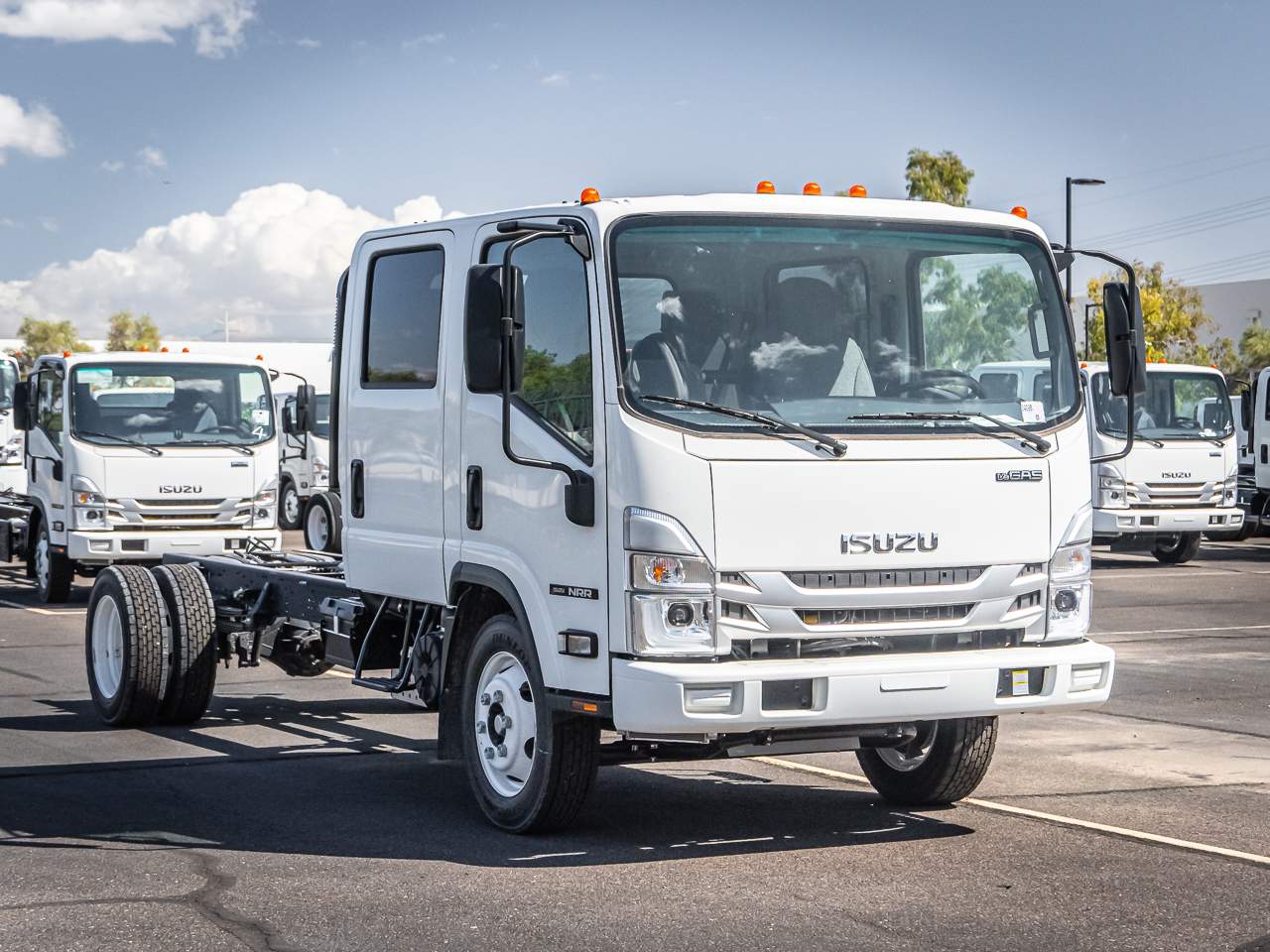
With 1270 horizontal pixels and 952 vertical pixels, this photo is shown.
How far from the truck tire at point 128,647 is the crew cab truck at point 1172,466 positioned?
46.6 feet

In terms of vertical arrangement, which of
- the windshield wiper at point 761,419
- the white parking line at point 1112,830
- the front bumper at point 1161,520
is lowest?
the white parking line at point 1112,830

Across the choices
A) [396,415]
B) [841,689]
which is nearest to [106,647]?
→ [396,415]

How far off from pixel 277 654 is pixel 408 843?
2998 millimetres

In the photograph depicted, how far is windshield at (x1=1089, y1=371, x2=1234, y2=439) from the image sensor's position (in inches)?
888

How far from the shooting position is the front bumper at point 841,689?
21.5 ft

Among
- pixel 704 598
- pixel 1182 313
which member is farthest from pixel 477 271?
pixel 1182 313

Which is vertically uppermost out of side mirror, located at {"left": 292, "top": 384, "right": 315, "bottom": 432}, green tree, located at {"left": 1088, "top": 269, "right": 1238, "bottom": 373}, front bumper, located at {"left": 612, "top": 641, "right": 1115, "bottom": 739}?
green tree, located at {"left": 1088, "top": 269, "right": 1238, "bottom": 373}

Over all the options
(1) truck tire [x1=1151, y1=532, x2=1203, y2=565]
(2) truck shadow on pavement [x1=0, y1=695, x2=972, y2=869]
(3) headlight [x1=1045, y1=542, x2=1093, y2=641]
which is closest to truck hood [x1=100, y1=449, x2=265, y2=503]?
(2) truck shadow on pavement [x1=0, y1=695, x2=972, y2=869]

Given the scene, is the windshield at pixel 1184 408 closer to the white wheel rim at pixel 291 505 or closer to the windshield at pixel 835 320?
the white wheel rim at pixel 291 505

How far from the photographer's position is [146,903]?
250 inches

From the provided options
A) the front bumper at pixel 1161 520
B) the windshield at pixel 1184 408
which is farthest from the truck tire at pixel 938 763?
the windshield at pixel 1184 408

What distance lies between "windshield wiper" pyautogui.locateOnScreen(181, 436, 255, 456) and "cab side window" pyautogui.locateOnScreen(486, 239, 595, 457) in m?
10.8

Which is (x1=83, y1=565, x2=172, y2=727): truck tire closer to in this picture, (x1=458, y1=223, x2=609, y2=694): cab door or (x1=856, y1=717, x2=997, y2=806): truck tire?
(x1=458, y1=223, x2=609, y2=694): cab door

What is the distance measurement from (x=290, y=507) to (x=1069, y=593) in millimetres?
24907
